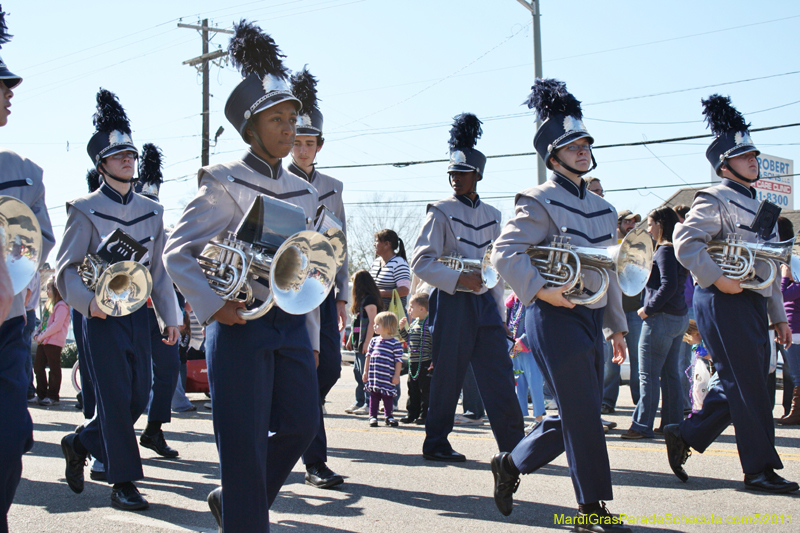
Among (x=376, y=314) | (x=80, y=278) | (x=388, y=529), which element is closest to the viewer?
(x=388, y=529)

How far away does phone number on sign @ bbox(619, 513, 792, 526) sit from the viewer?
4.37 meters

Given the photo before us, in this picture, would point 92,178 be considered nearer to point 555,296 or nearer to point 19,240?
point 19,240

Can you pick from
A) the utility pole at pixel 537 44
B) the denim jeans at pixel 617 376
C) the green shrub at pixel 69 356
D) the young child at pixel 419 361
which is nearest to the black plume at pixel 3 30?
the young child at pixel 419 361

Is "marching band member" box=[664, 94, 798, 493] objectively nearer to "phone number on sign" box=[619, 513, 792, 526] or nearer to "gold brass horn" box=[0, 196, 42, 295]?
"phone number on sign" box=[619, 513, 792, 526]

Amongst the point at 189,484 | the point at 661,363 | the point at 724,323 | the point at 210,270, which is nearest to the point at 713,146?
the point at 724,323

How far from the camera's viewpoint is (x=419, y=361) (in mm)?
9016

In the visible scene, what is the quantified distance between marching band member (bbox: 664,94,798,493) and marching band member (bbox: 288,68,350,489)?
7.80 feet

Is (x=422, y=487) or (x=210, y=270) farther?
(x=422, y=487)

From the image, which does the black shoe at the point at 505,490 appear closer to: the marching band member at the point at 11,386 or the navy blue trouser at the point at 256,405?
the navy blue trouser at the point at 256,405

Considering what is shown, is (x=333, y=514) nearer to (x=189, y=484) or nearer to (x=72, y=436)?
(x=189, y=484)

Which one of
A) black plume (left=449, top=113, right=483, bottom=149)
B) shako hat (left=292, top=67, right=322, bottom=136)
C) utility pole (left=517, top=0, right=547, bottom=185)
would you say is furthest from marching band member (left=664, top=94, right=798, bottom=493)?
utility pole (left=517, top=0, right=547, bottom=185)

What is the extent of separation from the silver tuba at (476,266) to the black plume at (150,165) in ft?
11.5

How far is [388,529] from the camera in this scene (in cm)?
440

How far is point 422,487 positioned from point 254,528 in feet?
7.60
